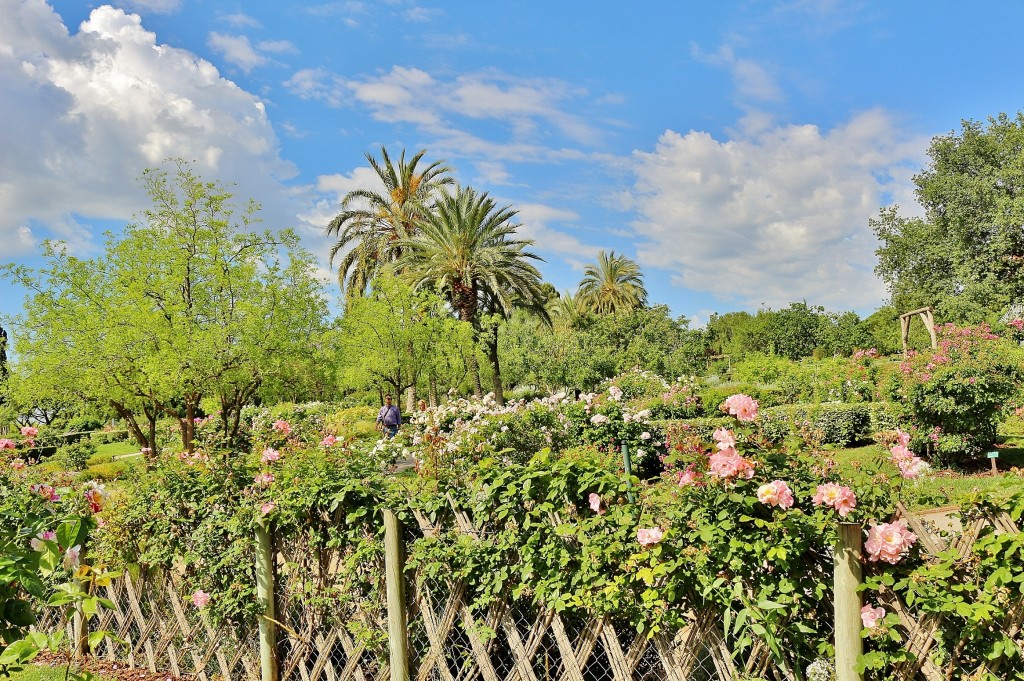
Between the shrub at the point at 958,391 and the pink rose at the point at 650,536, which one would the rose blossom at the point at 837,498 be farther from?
the shrub at the point at 958,391

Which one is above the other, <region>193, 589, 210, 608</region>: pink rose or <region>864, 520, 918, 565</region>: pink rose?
<region>864, 520, 918, 565</region>: pink rose

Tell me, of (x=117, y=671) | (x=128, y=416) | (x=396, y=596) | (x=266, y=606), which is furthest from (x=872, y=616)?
(x=128, y=416)

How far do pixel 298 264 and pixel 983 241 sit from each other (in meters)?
33.4

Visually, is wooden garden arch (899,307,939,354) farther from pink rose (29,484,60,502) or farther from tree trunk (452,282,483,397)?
pink rose (29,484,60,502)

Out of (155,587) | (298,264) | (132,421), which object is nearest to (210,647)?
(155,587)

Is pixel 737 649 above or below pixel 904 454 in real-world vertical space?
below

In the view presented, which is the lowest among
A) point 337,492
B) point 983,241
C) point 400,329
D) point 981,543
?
point 981,543

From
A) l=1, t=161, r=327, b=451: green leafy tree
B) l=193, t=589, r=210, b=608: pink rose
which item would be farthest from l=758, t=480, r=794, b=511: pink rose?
l=1, t=161, r=327, b=451: green leafy tree

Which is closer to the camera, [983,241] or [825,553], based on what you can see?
[825,553]

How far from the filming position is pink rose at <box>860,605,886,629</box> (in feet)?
7.76

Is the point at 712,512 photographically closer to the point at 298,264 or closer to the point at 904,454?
the point at 904,454

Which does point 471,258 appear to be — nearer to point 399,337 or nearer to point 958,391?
point 399,337

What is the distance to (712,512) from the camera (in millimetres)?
2539

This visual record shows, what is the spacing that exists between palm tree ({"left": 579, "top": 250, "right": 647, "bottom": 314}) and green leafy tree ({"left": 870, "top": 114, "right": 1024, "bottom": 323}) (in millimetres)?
15236
